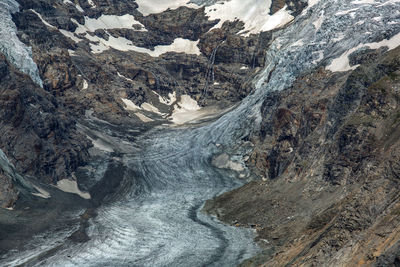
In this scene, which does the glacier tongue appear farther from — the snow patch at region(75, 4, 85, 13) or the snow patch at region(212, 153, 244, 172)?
the snow patch at region(75, 4, 85, 13)

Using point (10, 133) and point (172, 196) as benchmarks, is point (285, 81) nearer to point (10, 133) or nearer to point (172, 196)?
point (172, 196)

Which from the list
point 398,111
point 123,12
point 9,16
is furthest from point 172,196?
point 123,12

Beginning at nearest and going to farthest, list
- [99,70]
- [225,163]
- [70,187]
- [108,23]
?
1. [70,187]
2. [225,163]
3. [99,70]
4. [108,23]

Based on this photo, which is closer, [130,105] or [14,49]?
[14,49]

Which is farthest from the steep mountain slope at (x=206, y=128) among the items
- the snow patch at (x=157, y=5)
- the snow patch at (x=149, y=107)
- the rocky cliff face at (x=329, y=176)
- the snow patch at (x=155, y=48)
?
the snow patch at (x=149, y=107)

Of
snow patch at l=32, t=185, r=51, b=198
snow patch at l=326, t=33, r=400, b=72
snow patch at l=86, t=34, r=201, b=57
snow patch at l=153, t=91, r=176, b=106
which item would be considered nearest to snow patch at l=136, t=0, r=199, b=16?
snow patch at l=86, t=34, r=201, b=57

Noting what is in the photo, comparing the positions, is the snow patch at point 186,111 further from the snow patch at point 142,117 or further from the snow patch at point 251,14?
the snow patch at point 251,14

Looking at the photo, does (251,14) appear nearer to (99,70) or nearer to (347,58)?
(99,70)

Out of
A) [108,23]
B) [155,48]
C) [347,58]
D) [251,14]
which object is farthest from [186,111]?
[347,58]

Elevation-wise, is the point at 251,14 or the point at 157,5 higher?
the point at 157,5
